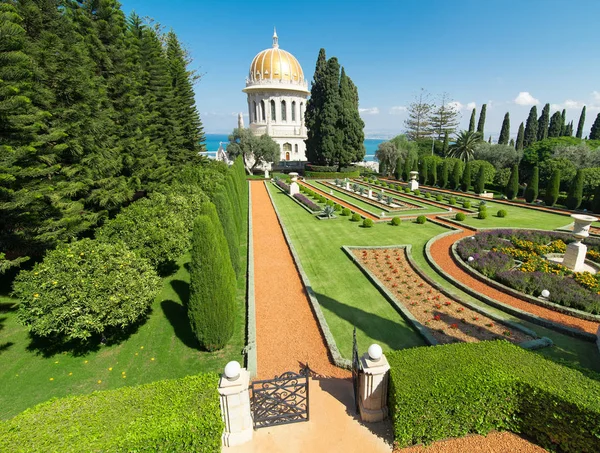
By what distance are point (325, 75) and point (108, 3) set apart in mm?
35454

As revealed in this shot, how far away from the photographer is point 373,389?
18.1 feet

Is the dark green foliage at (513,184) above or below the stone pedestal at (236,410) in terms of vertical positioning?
above

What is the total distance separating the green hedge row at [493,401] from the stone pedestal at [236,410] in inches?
104

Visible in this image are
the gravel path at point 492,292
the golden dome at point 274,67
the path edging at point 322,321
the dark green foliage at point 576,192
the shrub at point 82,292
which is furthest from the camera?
the golden dome at point 274,67

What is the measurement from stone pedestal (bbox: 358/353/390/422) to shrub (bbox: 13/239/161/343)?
6348 millimetres

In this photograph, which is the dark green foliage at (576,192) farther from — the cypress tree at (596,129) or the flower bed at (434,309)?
the cypress tree at (596,129)

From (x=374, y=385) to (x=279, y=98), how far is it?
7075 centimetres

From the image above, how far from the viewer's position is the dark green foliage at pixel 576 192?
2438 centimetres

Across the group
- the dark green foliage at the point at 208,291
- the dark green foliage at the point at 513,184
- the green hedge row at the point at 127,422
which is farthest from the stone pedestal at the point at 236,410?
the dark green foliage at the point at 513,184

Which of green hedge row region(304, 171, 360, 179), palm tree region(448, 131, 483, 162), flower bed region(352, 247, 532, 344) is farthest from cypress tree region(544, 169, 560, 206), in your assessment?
green hedge row region(304, 171, 360, 179)

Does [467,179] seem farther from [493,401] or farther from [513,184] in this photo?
[493,401]

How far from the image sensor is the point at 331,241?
17.4m

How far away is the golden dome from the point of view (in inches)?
2633

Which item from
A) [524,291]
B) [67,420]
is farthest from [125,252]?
[524,291]
